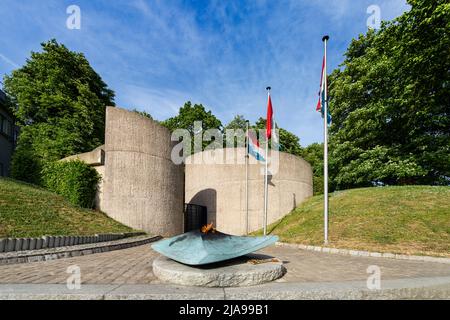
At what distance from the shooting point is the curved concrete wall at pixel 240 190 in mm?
20500

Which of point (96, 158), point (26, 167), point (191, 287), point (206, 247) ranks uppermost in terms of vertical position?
point (96, 158)

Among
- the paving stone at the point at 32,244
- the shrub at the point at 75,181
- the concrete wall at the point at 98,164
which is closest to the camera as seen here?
the paving stone at the point at 32,244

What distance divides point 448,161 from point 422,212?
9.61 meters

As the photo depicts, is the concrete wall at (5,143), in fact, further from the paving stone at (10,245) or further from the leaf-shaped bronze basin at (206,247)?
the leaf-shaped bronze basin at (206,247)

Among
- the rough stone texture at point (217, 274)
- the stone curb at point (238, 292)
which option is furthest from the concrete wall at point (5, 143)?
the rough stone texture at point (217, 274)

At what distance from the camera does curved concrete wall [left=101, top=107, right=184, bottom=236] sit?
15.4m

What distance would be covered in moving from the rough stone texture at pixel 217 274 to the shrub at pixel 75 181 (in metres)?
11.0

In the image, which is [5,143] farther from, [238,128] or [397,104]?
[397,104]

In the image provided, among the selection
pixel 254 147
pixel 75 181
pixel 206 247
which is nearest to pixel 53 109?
pixel 75 181

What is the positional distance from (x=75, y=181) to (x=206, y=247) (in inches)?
466

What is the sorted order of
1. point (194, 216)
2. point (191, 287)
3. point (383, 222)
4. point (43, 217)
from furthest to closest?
point (194, 216), point (383, 222), point (43, 217), point (191, 287)

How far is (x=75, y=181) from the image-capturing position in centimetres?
1438

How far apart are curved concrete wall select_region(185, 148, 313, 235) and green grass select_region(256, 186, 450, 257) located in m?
2.33
